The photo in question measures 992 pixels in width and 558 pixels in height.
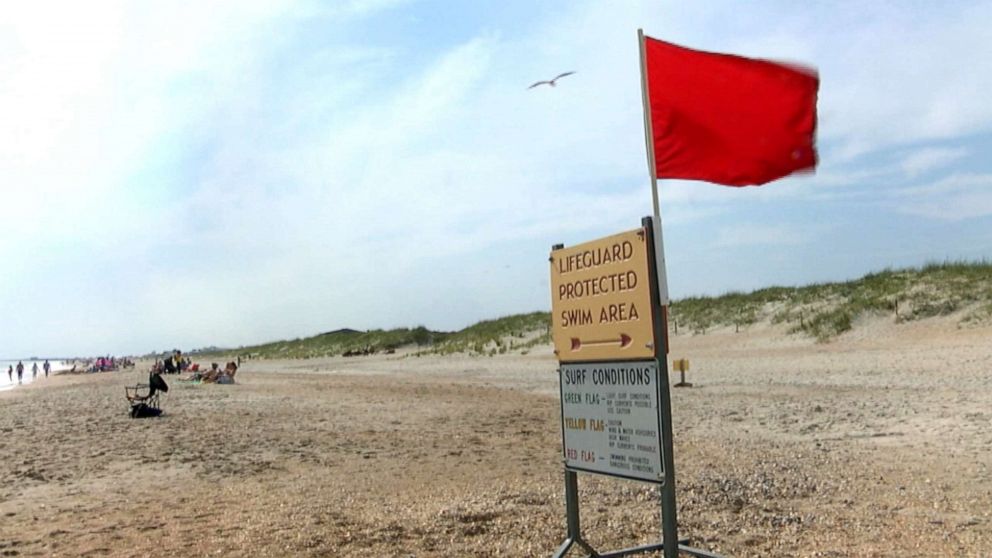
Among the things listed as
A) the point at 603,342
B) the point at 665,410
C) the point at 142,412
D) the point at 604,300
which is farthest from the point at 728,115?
the point at 142,412

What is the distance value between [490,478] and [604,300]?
453 cm

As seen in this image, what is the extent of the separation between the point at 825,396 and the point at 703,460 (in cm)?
691

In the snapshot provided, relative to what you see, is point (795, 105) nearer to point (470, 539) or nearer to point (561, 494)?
point (470, 539)

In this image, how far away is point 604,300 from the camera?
484 cm

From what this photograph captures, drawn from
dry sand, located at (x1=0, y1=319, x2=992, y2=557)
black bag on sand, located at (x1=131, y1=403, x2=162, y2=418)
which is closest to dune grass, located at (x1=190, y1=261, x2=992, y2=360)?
dry sand, located at (x1=0, y1=319, x2=992, y2=557)

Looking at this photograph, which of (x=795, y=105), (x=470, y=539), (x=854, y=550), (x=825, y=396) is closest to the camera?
(x=795, y=105)

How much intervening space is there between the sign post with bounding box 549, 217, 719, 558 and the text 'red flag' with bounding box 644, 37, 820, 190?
28.6 inches

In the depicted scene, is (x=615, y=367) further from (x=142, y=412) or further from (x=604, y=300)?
(x=142, y=412)

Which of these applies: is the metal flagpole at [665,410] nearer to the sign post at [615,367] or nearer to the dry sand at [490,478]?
the sign post at [615,367]

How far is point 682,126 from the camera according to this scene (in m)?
5.09

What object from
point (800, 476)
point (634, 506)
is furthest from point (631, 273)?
point (800, 476)

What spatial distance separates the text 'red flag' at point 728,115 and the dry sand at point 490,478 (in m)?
2.54

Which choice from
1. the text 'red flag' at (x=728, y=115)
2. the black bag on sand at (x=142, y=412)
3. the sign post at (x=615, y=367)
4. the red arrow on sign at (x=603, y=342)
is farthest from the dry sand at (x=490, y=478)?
the text 'red flag' at (x=728, y=115)

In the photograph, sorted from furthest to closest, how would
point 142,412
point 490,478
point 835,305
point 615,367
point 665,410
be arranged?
point 835,305 → point 142,412 → point 490,478 → point 615,367 → point 665,410
